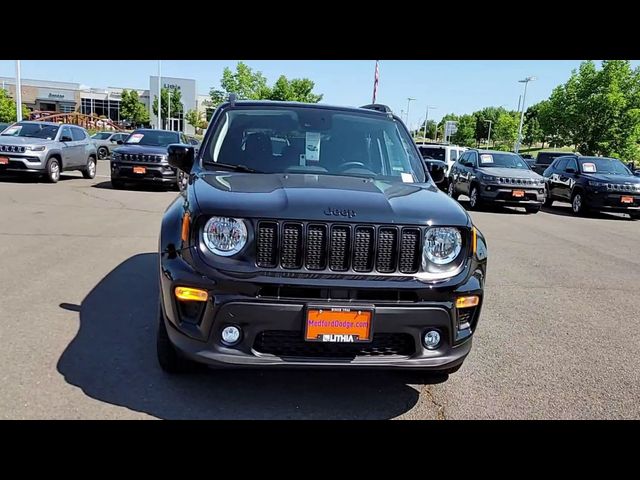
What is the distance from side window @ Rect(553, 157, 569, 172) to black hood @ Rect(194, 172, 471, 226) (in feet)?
47.6

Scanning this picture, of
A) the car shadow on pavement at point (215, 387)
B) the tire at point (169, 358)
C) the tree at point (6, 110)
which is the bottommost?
the car shadow on pavement at point (215, 387)

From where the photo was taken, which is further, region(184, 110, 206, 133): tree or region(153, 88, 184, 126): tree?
region(184, 110, 206, 133): tree

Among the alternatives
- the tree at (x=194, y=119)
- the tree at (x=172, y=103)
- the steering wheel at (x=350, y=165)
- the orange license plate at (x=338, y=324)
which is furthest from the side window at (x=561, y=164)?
the tree at (x=194, y=119)

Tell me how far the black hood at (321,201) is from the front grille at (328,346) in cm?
64

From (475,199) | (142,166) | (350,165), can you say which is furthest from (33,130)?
(350,165)

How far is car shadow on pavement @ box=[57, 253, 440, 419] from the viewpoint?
3.22 m

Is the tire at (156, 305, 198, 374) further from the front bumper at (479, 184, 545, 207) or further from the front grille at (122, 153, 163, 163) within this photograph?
the front bumper at (479, 184, 545, 207)

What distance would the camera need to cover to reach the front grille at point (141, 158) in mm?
14328

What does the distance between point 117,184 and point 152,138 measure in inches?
65.0

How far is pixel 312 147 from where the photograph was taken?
13.7 feet

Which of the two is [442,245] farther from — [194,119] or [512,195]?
[194,119]

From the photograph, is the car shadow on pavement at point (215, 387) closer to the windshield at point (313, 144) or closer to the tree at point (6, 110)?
the windshield at point (313, 144)

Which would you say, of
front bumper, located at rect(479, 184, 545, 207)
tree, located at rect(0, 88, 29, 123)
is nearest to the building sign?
tree, located at rect(0, 88, 29, 123)
